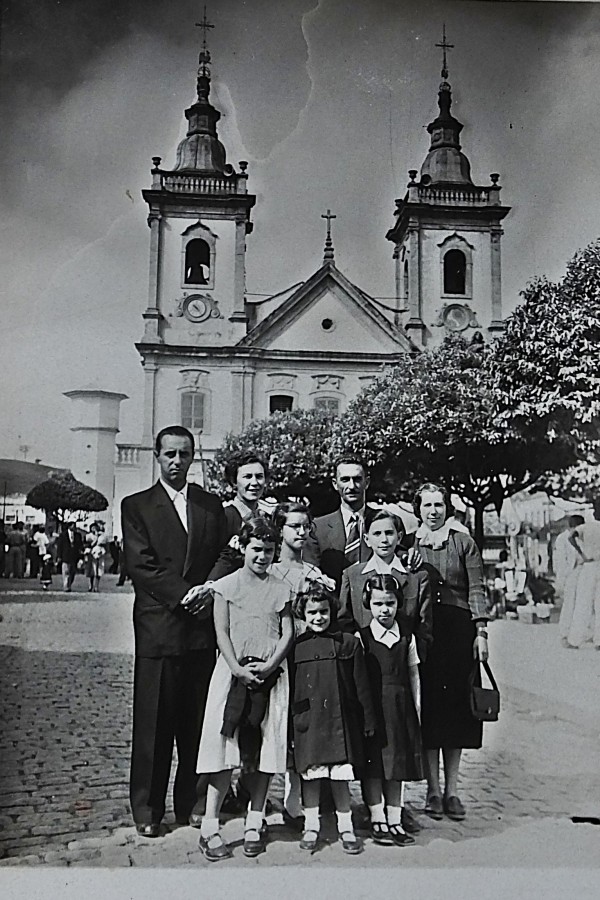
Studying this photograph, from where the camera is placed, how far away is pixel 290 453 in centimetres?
363

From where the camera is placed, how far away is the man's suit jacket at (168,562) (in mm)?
3297

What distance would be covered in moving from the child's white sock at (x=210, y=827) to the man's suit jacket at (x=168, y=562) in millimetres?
623

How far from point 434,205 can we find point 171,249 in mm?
1211

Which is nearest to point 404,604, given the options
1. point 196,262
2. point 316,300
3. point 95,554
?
point 95,554

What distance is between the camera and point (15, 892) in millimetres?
3316

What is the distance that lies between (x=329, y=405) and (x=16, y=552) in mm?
1472

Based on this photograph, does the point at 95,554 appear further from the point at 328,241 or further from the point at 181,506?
the point at 328,241

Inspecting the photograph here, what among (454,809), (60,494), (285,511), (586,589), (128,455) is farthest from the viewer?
(586,589)

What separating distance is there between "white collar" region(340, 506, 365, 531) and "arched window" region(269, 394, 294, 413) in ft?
1.81

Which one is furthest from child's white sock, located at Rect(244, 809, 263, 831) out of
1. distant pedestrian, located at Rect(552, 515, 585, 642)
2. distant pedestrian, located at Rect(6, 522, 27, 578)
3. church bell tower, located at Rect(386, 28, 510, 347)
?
church bell tower, located at Rect(386, 28, 510, 347)

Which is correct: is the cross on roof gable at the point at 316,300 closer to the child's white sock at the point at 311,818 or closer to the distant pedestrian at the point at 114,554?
the distant pedestrian at the point at 114,554

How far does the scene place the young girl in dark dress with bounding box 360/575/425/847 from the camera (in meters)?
3.24

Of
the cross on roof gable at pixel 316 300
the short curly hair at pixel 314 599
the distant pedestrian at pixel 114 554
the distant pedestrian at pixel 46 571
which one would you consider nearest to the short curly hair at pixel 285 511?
the short curly hair at pixel 314 599

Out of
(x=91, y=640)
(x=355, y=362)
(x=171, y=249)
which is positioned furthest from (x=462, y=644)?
(x=171, y=249)
